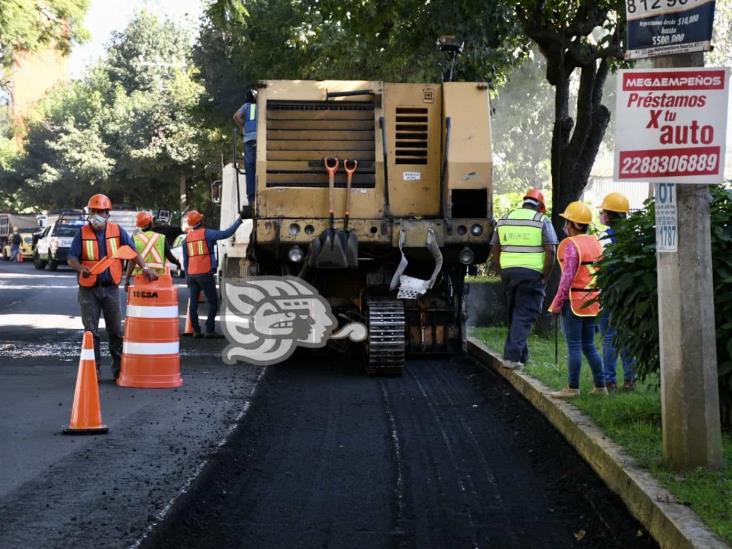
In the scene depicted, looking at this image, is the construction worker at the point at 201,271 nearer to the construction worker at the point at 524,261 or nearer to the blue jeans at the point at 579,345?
the construction worker at the point at 524,261

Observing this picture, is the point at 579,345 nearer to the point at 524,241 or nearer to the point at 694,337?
the point at 524,241

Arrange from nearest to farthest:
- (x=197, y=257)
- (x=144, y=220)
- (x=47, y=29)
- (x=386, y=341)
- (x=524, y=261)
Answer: (x=524, y=261)
(x=386, y=341)
(x=197, y=257)
(x=144, y=220)
(x=47, y=29)

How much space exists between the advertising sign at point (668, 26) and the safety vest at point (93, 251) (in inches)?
277

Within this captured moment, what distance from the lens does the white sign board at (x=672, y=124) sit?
7191 mm

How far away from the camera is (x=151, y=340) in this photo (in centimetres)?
1246

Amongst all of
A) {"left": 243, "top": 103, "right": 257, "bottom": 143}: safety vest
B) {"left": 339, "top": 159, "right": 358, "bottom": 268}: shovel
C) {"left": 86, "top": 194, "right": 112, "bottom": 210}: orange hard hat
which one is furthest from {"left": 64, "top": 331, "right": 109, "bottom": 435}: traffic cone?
{"left": 243, "top": 103, "right": 257, "bottom": 143}: safety vest

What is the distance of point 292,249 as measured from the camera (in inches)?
544

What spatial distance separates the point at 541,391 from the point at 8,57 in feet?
55.9

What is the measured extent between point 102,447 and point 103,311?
432 centimetres

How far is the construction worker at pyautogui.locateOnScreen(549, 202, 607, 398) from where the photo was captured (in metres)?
10.9

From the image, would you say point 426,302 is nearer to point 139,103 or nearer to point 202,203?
point 202,203

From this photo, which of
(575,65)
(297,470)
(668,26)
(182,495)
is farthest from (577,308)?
(575,65)

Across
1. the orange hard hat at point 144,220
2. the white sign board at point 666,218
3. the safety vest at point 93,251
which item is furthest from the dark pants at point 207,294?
the white sign board at point 666,218

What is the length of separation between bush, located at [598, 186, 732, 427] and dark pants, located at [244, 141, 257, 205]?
17.9ft
